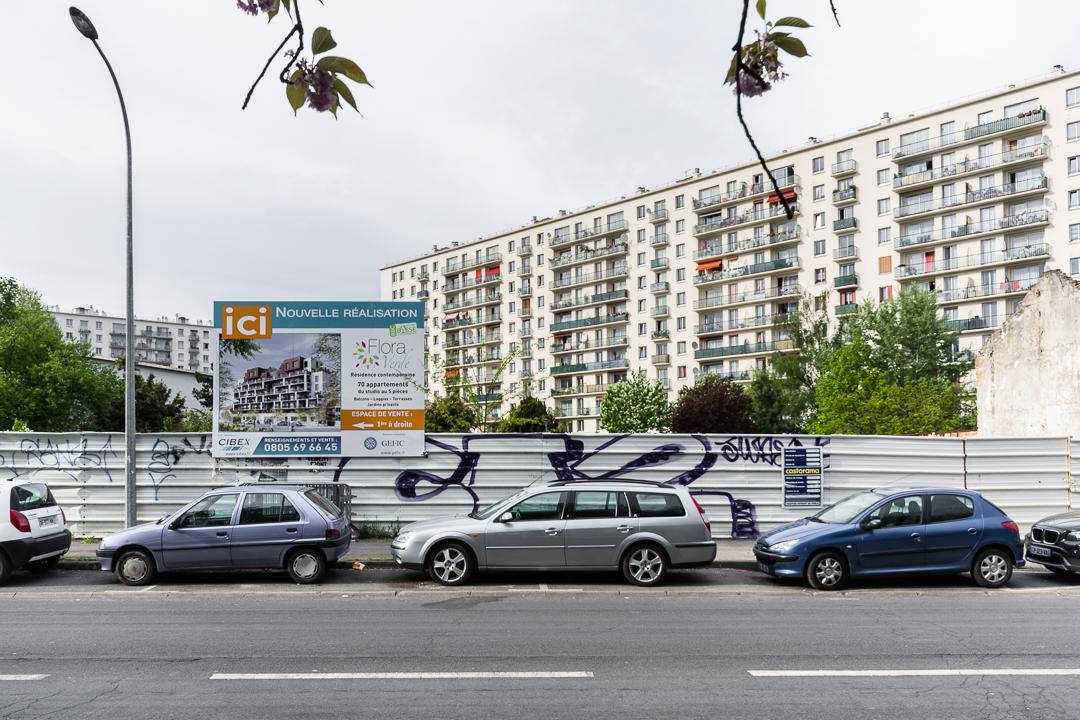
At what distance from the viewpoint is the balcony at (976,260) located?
66312 millimetres

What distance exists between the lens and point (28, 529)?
1265 centimetres

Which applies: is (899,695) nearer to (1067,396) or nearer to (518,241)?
(1067,396)

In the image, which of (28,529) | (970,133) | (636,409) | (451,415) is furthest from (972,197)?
(28,529)

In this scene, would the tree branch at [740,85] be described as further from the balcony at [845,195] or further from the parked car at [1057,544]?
the balcony at [845,195]

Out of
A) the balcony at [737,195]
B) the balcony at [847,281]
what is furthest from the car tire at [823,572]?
the balcony at [737,195]

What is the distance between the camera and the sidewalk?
14.2m

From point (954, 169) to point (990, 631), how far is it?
69574 millimetres

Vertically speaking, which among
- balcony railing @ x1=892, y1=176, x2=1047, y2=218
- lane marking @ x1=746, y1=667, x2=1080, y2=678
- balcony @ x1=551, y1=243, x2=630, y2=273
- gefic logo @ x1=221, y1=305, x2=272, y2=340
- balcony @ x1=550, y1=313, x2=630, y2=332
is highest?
balcony @ x1=551, y1=243, x2=630, y2=273

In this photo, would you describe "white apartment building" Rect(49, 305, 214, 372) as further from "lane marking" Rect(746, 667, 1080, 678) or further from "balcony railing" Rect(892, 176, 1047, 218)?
"lane marking" Rect(746, 667, 1080, 678)

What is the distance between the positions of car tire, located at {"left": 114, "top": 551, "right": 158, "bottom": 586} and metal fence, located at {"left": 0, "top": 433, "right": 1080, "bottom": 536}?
4.05m

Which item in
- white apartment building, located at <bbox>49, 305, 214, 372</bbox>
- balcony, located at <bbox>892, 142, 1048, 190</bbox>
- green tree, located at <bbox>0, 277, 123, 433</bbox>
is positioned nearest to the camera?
green tree, located at <bbox>0, 277, 123, 433</bbox>

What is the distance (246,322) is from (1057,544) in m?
14.2

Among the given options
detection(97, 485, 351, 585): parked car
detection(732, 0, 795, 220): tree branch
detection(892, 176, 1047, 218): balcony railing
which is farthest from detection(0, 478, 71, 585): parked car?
detection(892, 176, 1047, 218): balcony railing

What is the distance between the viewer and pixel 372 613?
1062 centimetres
